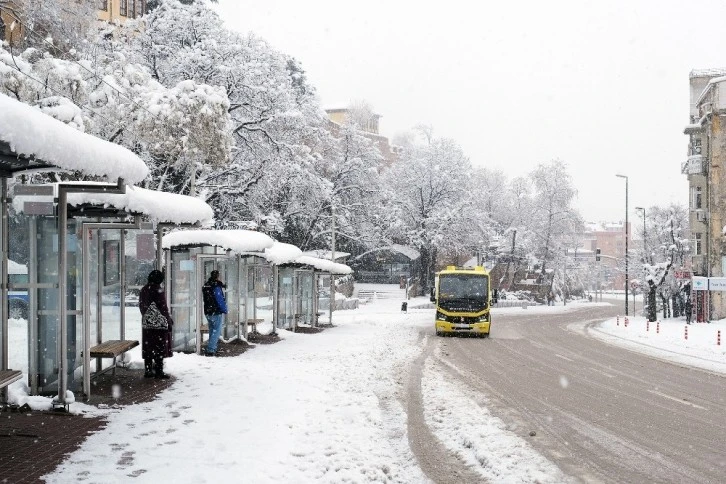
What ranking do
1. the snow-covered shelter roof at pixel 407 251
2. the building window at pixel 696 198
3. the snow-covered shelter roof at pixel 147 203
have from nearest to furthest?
the snow-covered shelter roof at pixel 147 203 < the building window at pixel 696 198 < the snow-covered shelter roof at pixel 407 251

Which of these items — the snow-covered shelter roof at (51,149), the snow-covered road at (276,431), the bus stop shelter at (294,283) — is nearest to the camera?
the snow-covered shelter roof at (51,149)

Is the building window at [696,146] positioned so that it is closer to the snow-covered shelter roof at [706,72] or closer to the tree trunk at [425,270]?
the snow-covered shelter roof at [706,72]

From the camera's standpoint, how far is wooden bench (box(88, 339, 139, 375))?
415 inches

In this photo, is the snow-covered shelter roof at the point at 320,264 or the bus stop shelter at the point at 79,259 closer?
the bus stop shelter at the point at 79,259

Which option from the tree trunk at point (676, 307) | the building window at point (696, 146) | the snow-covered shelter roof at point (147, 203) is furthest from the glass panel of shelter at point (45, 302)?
the tree trunk at point (676, 307)

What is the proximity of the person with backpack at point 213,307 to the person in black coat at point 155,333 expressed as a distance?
10.4 ft

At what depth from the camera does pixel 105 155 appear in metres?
7.84

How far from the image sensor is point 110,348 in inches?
427

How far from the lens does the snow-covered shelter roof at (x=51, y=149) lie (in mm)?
6156

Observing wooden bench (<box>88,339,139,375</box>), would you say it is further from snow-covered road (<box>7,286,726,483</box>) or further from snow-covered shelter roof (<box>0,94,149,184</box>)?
snow-covered shelter roof (<box>0,94,149,184</box>)

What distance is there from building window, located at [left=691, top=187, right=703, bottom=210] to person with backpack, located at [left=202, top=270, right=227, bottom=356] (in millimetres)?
47195

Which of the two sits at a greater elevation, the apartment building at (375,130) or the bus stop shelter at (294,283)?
the apartment building at (375,130)

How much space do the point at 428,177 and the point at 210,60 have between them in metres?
38.5

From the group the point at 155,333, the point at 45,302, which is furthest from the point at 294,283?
the point at 45,302
